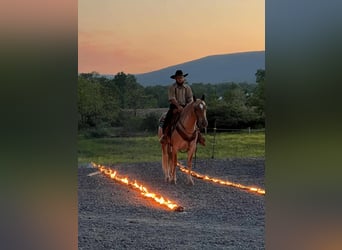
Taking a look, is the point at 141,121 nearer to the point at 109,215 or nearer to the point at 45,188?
the point at 109,215

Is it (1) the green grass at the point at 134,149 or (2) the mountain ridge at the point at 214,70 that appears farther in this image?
(1) the green grass at the point at 134,149

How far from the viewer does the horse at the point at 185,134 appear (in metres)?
4.98

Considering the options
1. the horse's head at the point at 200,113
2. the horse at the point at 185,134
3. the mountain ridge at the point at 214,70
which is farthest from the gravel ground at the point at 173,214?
the mountain ridge at the point at 214,70

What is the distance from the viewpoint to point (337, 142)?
34.9 inches

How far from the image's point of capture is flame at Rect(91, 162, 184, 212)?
4.26 m

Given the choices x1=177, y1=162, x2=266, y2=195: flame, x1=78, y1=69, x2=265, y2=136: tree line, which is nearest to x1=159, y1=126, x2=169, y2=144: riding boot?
x1=177, y1=162, x2=266, y2=195: flame

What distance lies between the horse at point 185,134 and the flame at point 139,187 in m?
0.38

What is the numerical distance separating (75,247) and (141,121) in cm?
576

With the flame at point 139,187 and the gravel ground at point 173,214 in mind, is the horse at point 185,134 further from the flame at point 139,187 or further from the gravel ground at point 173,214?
the flame at point 139,187

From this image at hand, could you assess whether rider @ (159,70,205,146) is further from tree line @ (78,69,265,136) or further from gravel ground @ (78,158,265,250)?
tree line @ (78,69,265,136)

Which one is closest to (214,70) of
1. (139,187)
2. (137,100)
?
(137,100)

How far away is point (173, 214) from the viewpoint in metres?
4.03

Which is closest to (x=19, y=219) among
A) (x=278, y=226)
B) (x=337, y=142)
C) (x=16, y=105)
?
(x=16, y=105)

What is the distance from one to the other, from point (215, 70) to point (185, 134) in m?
1.18
